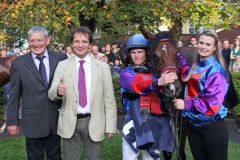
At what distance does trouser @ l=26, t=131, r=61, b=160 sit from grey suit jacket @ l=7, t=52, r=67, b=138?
0.31 feet

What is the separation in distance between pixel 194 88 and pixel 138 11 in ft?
21.1

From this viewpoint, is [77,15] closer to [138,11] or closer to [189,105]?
[138,11]

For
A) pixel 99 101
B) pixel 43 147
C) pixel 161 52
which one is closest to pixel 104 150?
pixel 43 147

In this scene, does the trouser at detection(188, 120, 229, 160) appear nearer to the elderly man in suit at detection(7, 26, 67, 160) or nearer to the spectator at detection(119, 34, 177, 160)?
the spectator at detection(119, 34, 177, 160)

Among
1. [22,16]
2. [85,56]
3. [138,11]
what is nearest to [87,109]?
[85,56]

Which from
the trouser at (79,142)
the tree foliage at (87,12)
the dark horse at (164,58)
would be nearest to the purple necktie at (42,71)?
the trouser at (79,142)

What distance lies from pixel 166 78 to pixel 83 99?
99 centimetres

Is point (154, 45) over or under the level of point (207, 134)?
over

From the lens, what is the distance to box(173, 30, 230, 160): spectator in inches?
141

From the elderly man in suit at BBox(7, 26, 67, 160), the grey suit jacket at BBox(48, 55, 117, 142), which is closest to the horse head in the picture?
the grey suit jacket at BBox(48, 55, 117, 142)

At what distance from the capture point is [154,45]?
3922 mm

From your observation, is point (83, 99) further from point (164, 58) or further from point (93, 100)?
point (164, 58)

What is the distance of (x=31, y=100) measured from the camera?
4.17 m

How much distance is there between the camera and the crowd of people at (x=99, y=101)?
3.71 meters
